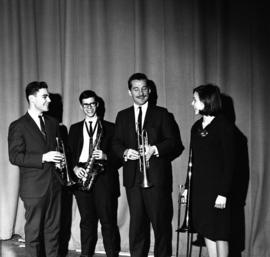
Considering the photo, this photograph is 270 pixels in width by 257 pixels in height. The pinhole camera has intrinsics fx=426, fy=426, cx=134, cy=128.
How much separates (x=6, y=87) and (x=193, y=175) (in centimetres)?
274

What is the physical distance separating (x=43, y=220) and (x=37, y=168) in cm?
52

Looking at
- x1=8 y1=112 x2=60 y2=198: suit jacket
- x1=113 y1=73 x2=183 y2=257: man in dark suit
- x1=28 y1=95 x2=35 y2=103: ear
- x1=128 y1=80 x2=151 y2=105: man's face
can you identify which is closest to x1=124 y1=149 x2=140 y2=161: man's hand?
x1=113 y1=73 x2=183 y2=257: man in dark suit

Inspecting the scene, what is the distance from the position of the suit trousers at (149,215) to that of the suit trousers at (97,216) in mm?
250

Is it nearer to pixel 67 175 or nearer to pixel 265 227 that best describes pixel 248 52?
pixel 265 227

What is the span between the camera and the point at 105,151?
422 centimetres

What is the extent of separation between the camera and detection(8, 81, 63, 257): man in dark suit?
3.73 m

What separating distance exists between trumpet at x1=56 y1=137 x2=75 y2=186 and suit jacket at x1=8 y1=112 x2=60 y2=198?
7 centimetres

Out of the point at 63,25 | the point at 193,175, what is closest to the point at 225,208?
the point at 193,175

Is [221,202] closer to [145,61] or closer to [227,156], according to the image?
[227,156]

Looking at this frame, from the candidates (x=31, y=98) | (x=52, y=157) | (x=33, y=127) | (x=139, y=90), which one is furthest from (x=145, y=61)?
(x=52, y=157)

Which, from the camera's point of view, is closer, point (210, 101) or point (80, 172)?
point (210, 101)

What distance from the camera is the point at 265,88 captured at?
4.28 m

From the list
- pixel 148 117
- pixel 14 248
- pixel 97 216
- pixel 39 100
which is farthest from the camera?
pixel 14 248

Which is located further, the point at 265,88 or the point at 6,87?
the point at 6,87
